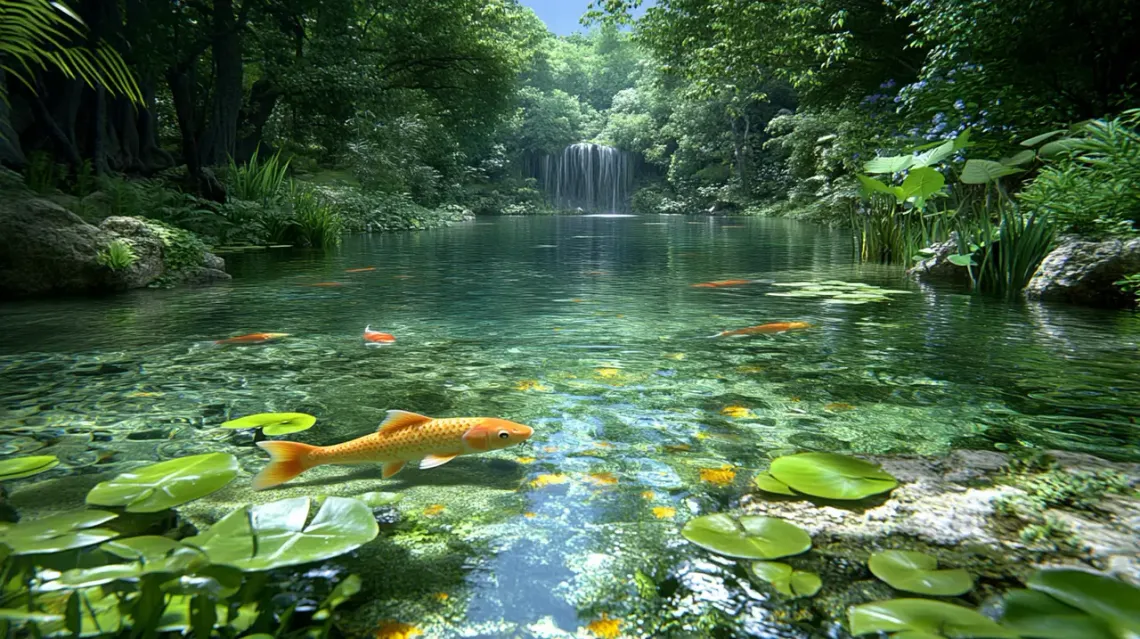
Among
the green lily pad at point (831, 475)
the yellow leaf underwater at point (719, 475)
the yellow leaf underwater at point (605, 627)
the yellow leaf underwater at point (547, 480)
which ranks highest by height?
the green lily pad at point (831, 475)

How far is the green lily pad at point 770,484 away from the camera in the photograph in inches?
62.3

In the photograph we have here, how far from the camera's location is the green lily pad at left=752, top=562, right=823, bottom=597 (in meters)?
1.18

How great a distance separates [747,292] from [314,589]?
4.66 metres

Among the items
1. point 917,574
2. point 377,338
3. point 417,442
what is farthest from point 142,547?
point 377,338

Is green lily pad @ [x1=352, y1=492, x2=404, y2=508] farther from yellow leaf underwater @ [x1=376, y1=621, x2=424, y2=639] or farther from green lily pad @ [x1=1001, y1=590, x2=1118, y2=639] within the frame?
green lily pad @ [x1=1001, y1=590, x2=1118, y2=639]

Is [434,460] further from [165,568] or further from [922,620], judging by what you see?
[922,620]

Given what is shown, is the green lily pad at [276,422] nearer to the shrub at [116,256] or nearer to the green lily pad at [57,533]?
the green lily pad at [57,533]

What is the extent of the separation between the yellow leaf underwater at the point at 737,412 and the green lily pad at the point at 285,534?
4.35 feet

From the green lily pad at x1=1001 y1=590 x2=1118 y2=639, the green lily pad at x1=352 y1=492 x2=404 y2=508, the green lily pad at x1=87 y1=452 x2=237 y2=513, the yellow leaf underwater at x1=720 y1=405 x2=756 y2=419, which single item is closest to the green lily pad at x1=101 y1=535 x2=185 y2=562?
the green lily pad at x1=87 y1=452 x2=237 y2=513

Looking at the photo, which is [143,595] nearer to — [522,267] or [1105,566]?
[1105,566]

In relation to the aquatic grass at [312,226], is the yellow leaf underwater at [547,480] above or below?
below

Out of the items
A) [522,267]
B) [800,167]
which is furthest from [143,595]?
[800,167]

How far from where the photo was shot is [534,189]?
39.1 meters

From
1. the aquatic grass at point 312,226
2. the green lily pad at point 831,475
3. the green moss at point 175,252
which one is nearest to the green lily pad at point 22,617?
the green lily pad at point 831,475
